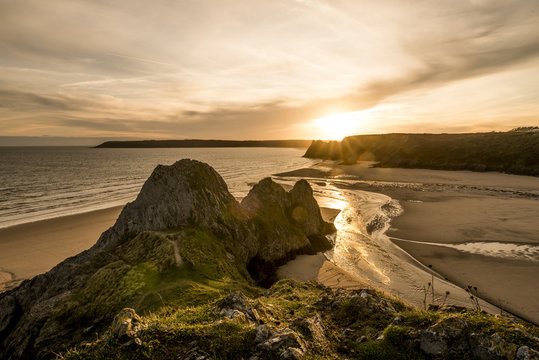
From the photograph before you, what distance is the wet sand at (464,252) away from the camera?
17.1 meters

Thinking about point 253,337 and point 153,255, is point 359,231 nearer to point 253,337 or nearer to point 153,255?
point 153,255

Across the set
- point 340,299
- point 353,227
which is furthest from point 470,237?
point 340,299

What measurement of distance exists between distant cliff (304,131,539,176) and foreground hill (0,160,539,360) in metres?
83.6

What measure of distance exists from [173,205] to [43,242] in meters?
21.6

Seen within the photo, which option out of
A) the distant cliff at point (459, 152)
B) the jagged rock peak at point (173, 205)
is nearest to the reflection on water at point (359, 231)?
the jagged rock peak at point (173, 205)

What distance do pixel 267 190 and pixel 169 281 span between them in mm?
13160

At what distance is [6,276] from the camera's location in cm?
2056

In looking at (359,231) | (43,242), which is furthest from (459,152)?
(43,242)

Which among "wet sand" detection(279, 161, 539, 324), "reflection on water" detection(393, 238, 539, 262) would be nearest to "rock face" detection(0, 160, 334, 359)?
"wet sand" detection(279, 161, 539, 324)

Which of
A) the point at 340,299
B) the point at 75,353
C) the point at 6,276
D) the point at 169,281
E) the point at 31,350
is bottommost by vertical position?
the point at 6,276

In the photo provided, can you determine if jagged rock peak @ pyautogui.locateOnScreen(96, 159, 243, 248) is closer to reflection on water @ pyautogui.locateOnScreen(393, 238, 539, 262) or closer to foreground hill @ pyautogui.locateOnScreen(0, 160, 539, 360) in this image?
foreground hill @ pyautogui.locateOnScreen(0, 160, 539, 360)

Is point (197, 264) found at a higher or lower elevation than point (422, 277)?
higher

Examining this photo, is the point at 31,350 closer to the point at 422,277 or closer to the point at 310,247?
the point at 310,247

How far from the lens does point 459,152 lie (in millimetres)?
94938
